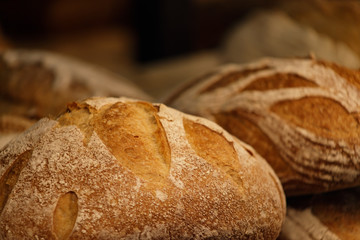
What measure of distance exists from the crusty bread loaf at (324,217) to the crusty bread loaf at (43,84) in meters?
0.86

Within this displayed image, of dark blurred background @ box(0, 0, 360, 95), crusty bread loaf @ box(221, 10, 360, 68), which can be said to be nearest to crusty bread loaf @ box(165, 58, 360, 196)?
crusty bread loaf @ box(221, 10, 360, 68)

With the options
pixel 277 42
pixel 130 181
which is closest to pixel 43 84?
pixel 130 181

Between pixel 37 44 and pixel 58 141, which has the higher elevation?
pixel 37 44

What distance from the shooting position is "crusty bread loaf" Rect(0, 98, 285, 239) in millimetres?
797

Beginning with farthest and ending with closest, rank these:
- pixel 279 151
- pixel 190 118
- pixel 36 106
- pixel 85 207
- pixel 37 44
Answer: pixel 37 44, pixel 36 106, pixel 279 151, pixel 190 118, pixel 85 207

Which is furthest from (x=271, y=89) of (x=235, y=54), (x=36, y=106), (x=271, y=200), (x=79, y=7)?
(x=79, y=7)

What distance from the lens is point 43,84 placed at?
1.65m

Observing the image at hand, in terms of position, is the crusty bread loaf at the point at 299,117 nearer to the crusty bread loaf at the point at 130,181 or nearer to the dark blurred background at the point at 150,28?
the crusty bread loaf at the point at 130,181

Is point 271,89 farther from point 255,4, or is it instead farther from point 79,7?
point 79,7

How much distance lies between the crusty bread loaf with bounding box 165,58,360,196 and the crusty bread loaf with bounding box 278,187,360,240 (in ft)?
0.21

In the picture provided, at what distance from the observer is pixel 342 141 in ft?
3.51

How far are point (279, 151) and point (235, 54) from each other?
1195 mm

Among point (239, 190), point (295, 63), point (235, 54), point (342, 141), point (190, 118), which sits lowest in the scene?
point (239, 190)

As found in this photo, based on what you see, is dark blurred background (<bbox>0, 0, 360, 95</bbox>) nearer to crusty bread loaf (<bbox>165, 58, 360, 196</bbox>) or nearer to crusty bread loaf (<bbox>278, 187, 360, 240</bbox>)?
crusty bread loaf (<bbox>165, 58, 360, 196</bbox>)
